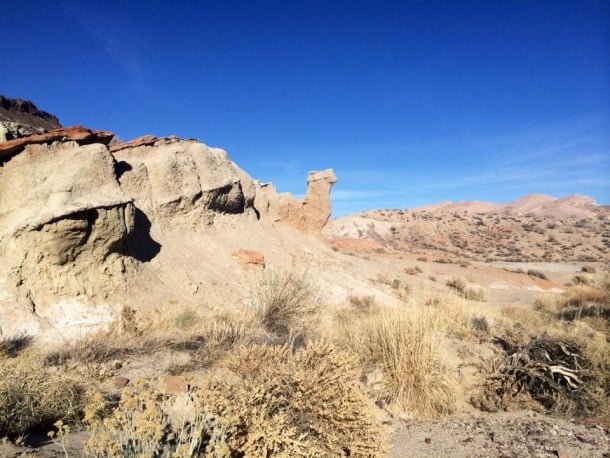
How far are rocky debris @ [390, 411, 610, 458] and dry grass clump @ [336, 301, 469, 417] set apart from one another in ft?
0.99

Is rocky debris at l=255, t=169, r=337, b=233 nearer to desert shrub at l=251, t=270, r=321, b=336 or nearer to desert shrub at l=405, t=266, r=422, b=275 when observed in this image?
Result: desert shrub at l=405, t=266, r=422, b=275

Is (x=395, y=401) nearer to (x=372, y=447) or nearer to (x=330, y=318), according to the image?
(x=372, y=447)

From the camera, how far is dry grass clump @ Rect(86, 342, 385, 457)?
2.45m

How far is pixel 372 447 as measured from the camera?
2.84 m

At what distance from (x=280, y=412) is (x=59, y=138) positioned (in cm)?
765

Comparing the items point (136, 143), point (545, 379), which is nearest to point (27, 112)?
point (136, 143)

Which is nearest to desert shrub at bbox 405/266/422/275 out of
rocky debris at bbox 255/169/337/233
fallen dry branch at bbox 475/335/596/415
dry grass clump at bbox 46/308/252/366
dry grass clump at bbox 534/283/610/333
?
rocky debris at bbox 255/169/337/233

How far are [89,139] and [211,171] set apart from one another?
3625 mm

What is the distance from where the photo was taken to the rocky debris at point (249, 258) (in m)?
10.8

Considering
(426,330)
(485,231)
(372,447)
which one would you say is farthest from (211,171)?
(485,231)

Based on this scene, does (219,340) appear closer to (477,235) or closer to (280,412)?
(280,412)

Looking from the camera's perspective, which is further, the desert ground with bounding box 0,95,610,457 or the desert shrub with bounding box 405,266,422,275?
the desert shrub with bounding box 405,266,422,275

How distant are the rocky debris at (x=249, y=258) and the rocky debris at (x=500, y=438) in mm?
7009

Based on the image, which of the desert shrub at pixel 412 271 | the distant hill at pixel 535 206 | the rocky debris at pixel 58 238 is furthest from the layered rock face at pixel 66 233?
the distant hill at pixel 535 206
